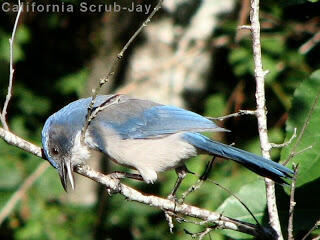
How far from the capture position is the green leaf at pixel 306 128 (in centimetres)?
332

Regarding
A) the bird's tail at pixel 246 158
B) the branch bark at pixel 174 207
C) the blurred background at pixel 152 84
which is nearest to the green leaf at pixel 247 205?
the bird's tail at pixel 246 158

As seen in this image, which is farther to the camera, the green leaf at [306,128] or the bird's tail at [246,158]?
the green leaf at [306,128]

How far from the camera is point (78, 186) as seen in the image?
6.77 metres

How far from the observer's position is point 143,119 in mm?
4203

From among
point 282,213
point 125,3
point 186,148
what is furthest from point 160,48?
point 282,213

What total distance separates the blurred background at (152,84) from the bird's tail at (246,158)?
1175mm

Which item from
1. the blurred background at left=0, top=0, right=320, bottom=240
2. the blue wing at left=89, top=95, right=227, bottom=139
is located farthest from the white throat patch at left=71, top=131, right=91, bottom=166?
the blurred background at left=0, top=0, right=320, bottom=240

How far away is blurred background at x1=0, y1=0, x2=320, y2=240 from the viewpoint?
5.52 metres

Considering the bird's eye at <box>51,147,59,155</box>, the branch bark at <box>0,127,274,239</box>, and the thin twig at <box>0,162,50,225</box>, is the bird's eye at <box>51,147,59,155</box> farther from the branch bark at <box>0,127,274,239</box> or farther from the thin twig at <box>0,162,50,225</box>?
the thin twig at <box>0,162,50,225</box>

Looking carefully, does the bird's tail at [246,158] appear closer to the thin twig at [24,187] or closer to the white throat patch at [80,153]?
the white throat patch at [80,153]

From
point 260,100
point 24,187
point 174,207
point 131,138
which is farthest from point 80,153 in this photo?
point 24,187

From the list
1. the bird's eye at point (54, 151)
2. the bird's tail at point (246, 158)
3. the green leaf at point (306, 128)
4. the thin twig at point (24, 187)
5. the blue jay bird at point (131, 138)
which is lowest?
the thin twig at point (24, 187)

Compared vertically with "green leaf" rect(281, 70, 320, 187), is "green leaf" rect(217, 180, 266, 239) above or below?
below

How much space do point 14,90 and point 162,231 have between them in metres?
2.46
